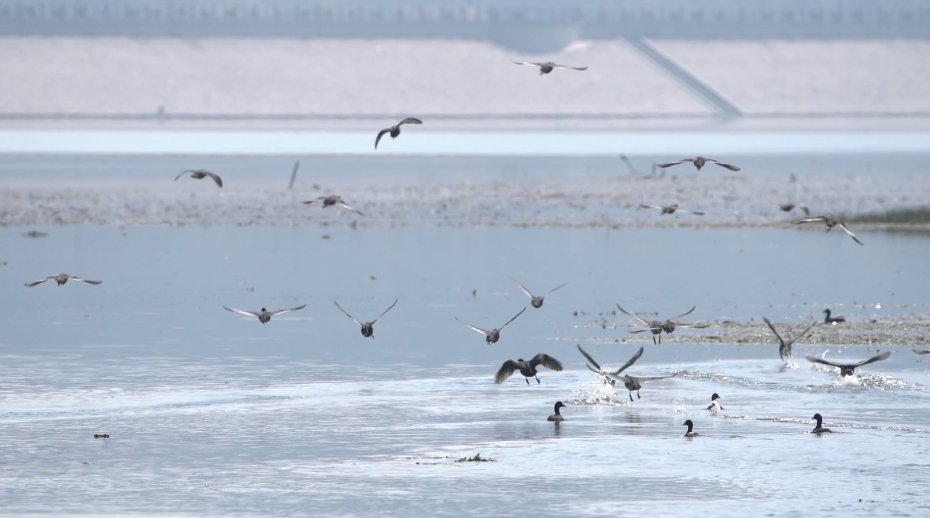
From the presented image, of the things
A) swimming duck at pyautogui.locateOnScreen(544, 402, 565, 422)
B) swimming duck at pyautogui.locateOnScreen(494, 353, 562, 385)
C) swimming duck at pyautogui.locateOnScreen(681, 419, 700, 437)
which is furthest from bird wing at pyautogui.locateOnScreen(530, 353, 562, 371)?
swimming duck at pyautogui.locateOnScreen(681, 419, 700, 437)

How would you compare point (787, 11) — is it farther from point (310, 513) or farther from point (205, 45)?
point (310, 513)

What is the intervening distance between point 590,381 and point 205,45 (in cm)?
9005

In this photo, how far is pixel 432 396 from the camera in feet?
62.2

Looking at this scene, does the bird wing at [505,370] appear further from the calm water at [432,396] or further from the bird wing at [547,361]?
the calm water at [432,396]

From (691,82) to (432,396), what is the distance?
90.0 meters

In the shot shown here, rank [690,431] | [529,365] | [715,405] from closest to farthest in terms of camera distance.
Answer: [690,431]
[529,365]
[715,405]

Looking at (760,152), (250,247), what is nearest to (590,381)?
(250,247)

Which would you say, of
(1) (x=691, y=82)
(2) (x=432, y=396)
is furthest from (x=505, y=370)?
(1) (x=691, y=82)

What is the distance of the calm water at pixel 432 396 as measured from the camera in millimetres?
14398

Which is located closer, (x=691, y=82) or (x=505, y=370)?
(x=505, y=370)

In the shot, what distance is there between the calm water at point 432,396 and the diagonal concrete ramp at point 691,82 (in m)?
71.6

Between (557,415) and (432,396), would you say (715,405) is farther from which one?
(432,396)

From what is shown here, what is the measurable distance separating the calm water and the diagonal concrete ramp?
235 ft

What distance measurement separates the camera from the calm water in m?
14.4
